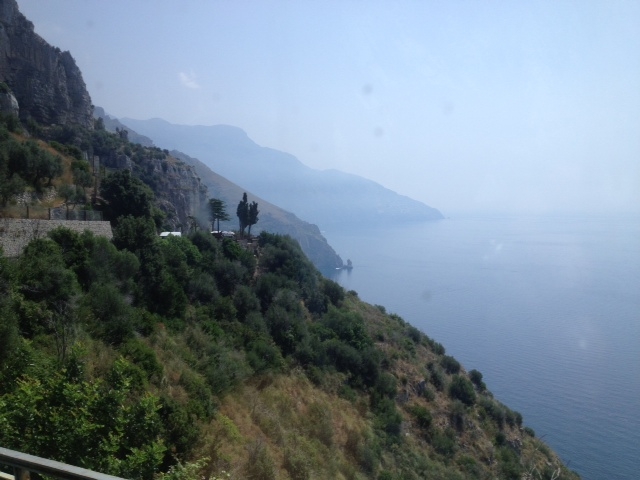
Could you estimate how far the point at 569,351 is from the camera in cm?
4200

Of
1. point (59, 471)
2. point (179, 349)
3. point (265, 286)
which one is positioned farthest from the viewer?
point (265, 286)

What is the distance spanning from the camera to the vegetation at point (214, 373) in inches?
226

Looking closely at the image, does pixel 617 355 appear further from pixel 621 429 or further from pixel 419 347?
pixel 419 347

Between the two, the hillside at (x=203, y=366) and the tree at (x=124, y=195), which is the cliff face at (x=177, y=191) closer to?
the hillside at (x=203, y=366)

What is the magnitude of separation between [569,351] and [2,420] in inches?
1795

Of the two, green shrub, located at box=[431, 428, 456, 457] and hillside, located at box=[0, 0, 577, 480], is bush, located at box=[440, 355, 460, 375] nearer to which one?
hillside, located at box=[0, 0, 577, 480]

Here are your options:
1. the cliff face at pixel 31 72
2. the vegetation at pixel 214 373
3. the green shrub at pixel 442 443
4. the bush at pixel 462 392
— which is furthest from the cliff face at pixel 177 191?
the green shrub at pixel 442 443

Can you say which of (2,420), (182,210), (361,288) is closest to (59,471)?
(2,420)

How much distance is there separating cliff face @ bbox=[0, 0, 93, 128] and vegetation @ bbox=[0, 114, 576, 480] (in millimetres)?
12146

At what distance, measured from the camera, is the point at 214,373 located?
11.9 metres

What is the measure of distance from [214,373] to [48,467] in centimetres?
992

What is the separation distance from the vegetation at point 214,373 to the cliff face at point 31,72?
12.1m

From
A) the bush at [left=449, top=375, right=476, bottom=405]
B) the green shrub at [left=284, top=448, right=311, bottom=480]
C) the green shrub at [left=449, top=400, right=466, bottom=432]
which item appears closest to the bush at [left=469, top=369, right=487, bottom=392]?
the bush at [left=449, top=375, right=476, bottom=405]

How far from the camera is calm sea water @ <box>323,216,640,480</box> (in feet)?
94.2
